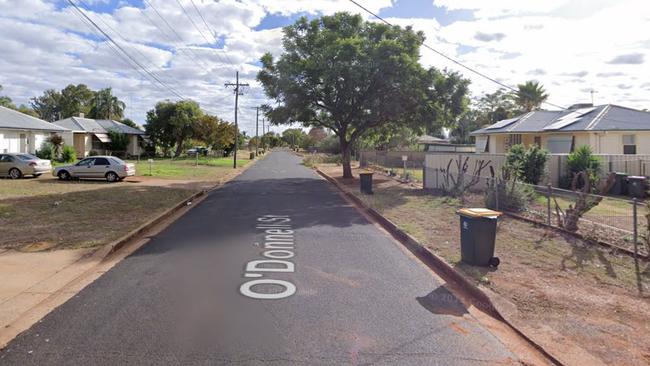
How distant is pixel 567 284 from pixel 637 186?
51.1 ft

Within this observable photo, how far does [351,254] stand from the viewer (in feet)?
28.4

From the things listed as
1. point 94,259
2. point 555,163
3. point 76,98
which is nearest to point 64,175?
point 94,259

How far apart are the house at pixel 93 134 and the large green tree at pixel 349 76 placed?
27.1 m

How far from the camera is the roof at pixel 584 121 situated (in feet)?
88.0

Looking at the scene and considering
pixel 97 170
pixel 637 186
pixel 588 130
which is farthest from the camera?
pixel 588 130

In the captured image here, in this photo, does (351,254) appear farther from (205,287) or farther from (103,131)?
(103,131)

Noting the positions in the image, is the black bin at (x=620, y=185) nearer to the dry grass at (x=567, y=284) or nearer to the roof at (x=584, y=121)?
the roof at (x=584, y=121)

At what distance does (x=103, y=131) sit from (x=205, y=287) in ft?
159

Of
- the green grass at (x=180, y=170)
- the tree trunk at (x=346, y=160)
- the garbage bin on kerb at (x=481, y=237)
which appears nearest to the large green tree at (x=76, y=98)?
the green grass at (x=180, y=170)

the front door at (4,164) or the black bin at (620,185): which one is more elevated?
the front door at (4,164)

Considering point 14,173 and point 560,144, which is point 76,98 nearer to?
point 14,173

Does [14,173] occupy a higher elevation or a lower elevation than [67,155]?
lower

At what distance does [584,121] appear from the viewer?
2850 cm

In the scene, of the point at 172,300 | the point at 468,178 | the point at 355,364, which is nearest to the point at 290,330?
the point at 355,364
